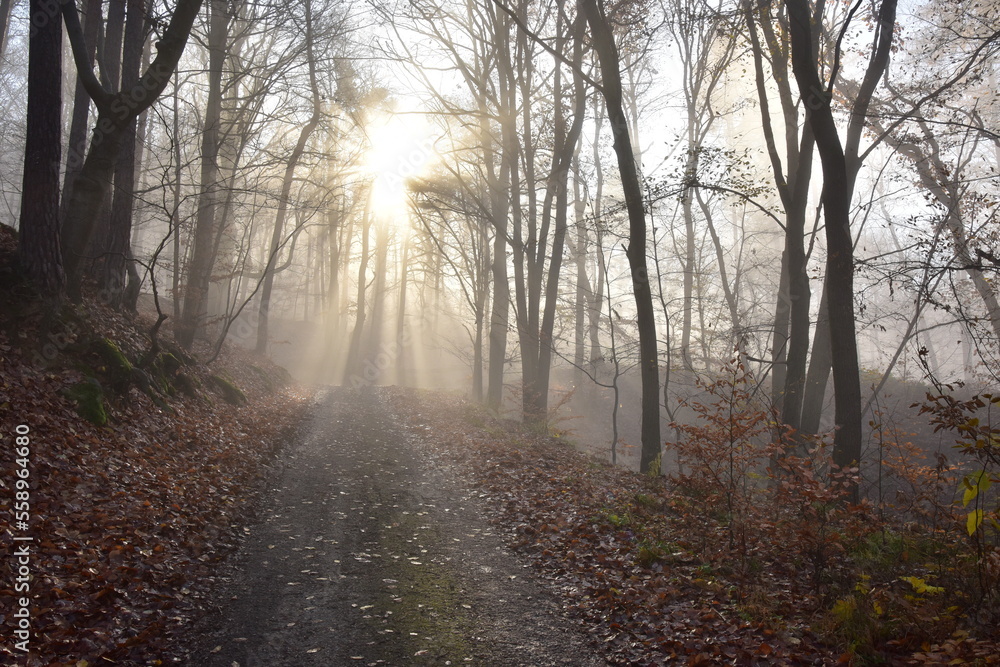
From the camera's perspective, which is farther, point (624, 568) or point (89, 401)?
point (89, 401)

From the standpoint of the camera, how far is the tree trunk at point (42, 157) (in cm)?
826

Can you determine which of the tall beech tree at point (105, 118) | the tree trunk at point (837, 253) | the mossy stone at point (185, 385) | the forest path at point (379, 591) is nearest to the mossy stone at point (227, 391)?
the mossy stone at point (185, 385)

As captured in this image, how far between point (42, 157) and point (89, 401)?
3.51 metres

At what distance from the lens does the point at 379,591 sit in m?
5.46

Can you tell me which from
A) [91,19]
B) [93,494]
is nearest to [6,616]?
[93,494]

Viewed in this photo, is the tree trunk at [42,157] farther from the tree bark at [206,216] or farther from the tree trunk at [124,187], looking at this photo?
the tree bark at [206,216]

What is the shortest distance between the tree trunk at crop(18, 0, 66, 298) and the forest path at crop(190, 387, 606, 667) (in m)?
4.75

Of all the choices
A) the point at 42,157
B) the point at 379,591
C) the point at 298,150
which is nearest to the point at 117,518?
the point at 379,591

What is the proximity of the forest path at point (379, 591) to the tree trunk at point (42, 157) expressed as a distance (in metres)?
4.75

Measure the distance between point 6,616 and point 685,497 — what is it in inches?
281

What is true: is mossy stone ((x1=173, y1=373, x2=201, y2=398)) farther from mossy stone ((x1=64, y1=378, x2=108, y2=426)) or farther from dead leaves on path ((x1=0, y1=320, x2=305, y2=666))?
mossy stone ((x1=64, y1=378, x2=108, y2=426))

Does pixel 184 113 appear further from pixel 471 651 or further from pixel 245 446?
pixel 471 651

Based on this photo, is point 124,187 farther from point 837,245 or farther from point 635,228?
point 837,245

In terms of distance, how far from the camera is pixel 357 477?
9.78m
